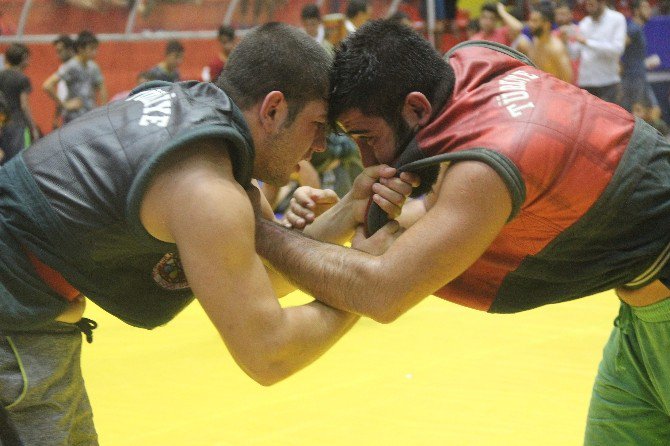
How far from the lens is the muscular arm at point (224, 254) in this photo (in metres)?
2.17

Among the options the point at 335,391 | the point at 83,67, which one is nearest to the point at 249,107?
the point at 335,391

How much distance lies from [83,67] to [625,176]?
9.91 meters

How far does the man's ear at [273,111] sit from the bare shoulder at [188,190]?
0.31 metres

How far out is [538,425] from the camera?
166 inches

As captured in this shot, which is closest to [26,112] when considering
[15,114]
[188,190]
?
[15,114]

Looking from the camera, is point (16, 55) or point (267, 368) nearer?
point (267, 368)

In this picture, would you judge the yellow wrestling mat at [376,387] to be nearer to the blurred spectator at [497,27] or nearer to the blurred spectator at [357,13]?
the blurred spectator at [357,13]

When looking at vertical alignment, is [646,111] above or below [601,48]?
below

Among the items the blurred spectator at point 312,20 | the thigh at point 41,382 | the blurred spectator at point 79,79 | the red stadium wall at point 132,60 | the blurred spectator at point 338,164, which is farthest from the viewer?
the red stadium wall at point 132,60

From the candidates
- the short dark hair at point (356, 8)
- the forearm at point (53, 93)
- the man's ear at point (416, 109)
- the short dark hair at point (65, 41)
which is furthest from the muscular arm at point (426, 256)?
the short dark hair at point (65, 41)

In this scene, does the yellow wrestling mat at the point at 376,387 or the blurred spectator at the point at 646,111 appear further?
the blurred spectator at the point at 646,111

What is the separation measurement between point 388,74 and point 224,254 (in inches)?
27.6

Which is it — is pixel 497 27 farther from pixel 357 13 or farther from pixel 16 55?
pixel 16 55

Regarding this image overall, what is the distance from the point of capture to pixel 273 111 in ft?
8.45
